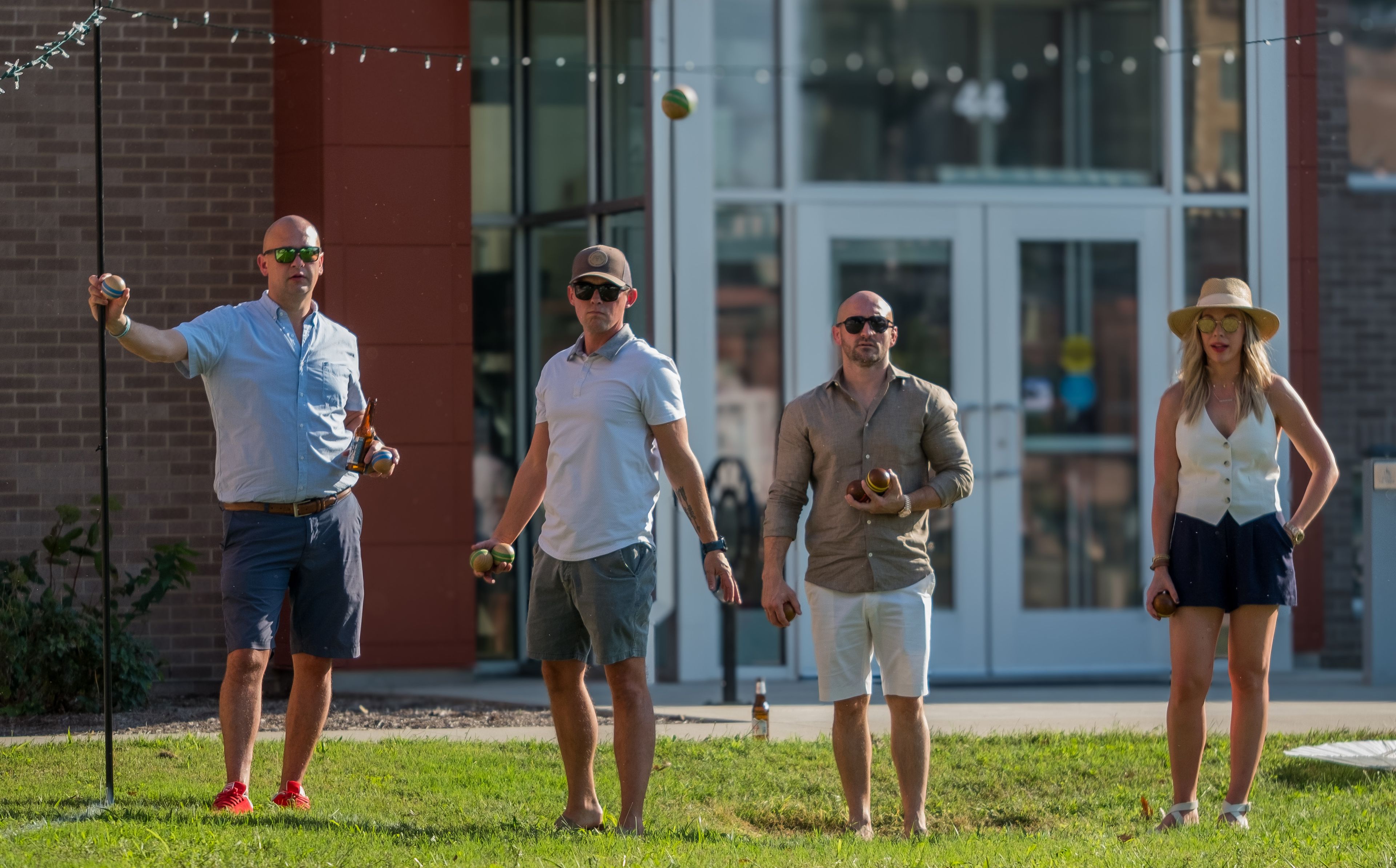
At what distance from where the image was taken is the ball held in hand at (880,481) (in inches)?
197

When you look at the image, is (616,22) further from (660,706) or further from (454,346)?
(660,706)

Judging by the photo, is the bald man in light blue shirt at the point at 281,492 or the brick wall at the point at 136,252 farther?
the brick wall at the point at 136,252

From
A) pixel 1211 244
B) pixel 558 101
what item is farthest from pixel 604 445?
pixel 1211 244

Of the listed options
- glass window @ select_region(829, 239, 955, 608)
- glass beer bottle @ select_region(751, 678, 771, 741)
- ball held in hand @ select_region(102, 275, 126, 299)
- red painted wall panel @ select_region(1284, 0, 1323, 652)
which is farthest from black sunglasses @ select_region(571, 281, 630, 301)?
red painted wall panel @ select_region(1284, 0, 1323, 652)

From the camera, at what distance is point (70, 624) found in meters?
7.55

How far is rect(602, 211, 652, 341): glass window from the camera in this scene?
859 centimetres

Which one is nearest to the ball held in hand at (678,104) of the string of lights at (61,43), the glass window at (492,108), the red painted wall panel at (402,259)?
the red painted wall panel at (402,259)

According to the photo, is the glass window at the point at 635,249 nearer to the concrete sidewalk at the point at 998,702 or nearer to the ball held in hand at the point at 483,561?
the concrete sidewalk at the point at 998,702

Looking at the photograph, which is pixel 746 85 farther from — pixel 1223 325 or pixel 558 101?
pixel 1223 325

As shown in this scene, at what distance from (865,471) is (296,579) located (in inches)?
73.9

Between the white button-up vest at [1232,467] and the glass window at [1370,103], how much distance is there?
5310 millimetres

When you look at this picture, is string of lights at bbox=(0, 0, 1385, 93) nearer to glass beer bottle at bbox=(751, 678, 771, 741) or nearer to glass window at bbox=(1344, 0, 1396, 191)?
glass window at bbox=(1344, 0, 1396, 191)

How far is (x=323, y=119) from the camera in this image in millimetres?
8586

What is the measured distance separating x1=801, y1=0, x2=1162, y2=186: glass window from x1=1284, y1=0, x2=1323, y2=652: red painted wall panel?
73 centimetres
